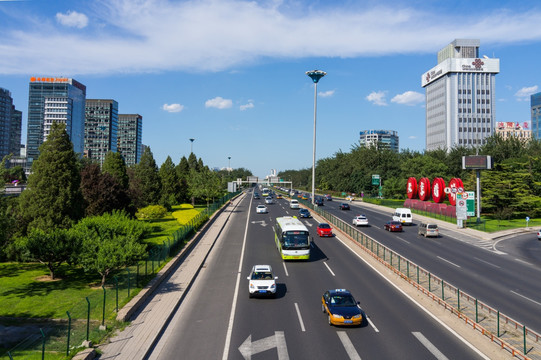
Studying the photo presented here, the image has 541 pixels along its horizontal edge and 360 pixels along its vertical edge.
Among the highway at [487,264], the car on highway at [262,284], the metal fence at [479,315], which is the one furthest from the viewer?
the highway at [487,264]

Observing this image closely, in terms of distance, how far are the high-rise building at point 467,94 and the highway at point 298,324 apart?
144107 mm

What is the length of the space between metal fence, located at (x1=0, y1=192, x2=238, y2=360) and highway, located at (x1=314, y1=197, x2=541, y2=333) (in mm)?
19267

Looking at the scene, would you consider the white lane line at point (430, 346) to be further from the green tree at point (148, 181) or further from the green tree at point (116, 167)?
the green tree at point (148, 181)

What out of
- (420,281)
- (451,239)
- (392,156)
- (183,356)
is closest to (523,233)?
(451,239)

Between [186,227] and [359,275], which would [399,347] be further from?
[186,227]

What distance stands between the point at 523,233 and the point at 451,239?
46.0 ft

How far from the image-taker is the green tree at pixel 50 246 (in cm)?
2314

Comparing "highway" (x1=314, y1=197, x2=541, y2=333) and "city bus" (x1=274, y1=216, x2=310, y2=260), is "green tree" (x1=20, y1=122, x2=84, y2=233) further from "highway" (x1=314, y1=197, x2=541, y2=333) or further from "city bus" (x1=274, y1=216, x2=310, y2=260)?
"highway" (x1=314, y1=197, x2=541, y2=333)

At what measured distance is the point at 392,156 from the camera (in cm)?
12375

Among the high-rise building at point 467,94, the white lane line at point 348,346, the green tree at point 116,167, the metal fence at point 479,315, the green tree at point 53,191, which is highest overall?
the high-rise building at point 467,94

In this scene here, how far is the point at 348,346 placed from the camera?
581 inches

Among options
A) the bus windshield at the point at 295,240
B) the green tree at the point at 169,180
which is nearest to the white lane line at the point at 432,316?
the bus windshield at the point at 295,240

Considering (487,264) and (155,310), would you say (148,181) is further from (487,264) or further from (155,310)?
(487,264)

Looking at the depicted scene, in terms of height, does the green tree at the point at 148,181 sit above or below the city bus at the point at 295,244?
above
